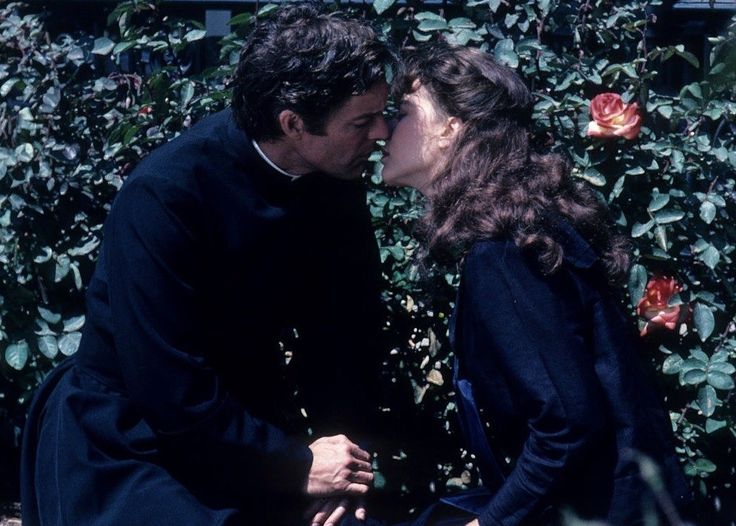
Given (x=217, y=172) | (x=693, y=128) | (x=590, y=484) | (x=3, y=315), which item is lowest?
(x=3, y=315)

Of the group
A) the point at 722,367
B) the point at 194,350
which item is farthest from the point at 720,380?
the point at 194,350

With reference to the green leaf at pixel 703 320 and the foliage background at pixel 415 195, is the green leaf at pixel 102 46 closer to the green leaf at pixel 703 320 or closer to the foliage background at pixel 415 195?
the foliage background at pixel 415 195

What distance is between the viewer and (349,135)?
2369 mm

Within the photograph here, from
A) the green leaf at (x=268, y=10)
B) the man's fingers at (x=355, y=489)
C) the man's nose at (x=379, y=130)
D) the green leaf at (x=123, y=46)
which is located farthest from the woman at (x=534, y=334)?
the green leaf at (x=123, y=46)

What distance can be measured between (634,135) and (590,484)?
3.27 feet

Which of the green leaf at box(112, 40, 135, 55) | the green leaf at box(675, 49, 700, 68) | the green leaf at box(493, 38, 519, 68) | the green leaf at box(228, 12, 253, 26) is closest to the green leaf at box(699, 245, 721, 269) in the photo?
the green leaf at box(675, 49, 700, 68)

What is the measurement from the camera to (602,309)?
207cm

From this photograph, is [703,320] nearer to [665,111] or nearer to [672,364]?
[672,364]

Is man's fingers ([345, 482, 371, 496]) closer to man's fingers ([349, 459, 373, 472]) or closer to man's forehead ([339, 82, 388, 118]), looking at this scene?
man's fingers ([349, 459, 373, 472])

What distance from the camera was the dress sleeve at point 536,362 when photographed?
77.3 inches

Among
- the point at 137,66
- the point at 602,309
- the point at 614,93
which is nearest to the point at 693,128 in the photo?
the point at 614,93

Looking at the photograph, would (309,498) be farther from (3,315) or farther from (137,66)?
(137,66)

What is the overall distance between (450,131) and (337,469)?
2.64 feet

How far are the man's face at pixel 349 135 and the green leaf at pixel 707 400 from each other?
1142mm
